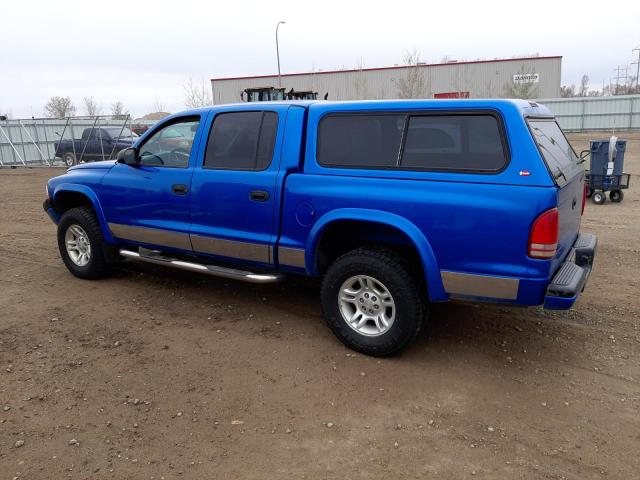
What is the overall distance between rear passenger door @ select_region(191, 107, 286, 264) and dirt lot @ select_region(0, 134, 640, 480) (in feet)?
2.50

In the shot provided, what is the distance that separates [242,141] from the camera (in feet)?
15.6

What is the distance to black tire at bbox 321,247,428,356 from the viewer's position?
3.95 m

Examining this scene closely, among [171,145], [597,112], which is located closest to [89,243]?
[171,145]

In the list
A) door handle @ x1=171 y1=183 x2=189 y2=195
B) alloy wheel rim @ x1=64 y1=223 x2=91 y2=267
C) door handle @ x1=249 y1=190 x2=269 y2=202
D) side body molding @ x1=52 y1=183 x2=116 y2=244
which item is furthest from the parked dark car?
door handle @ x1=249 y1=190 x2=269 y2=202

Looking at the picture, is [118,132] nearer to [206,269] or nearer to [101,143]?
[101,143]

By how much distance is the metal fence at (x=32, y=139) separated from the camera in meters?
24.1

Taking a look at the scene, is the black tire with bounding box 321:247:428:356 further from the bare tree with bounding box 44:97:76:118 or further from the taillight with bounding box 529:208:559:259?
the bare tree with bounding box 44:97:76:118

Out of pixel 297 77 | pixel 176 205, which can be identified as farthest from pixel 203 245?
pixel 297 77

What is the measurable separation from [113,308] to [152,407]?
201cm

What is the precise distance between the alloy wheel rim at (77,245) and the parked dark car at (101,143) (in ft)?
46.9

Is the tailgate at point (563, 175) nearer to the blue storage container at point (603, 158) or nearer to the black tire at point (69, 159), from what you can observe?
the blue storage container at point (603, 158)

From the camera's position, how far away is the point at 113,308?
17.4 feet

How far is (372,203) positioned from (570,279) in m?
1.44

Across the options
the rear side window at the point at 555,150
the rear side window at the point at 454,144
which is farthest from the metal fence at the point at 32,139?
the rear side window at the point at 555,150
